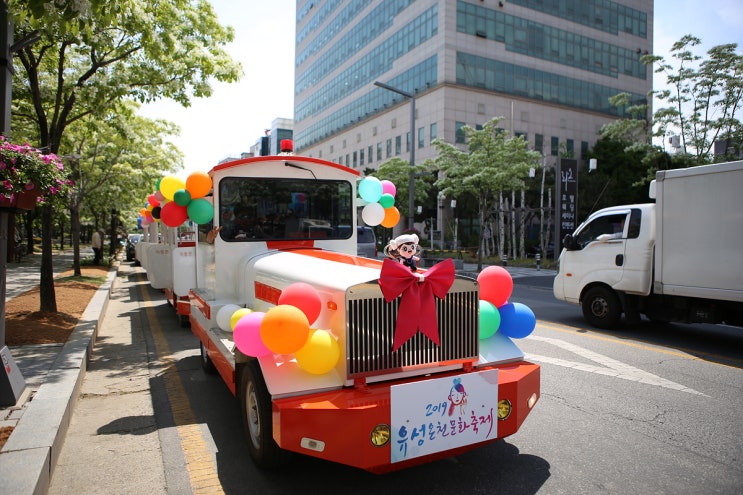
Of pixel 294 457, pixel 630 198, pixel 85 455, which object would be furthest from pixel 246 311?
pixel 630 198

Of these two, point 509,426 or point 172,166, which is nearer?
point 509,426

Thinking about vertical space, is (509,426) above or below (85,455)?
above

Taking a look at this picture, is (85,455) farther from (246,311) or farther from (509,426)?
(509,426)

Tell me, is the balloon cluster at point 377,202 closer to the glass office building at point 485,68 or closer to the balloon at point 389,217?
the balloon at point 389,217

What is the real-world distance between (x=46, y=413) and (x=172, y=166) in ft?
56.7

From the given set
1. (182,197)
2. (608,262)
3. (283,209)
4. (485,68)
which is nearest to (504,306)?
(283,209)

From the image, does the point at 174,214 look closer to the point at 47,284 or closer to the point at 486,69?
the point at 47,284

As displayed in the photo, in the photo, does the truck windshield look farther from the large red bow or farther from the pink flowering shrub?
the large red bow

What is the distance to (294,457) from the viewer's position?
3469 mm

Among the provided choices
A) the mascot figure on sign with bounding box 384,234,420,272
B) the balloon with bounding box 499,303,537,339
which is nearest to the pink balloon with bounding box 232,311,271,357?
the mascot figure on sign with bounding box 384,234,420,272

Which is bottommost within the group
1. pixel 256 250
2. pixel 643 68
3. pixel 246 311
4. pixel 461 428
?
pixel 461 428

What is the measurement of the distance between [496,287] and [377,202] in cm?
279

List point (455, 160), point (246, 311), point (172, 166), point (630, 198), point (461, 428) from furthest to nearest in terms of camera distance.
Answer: point (630, 198) < point (455, 160) < point (172, 166) < point (246, 311) < point (461, 428)

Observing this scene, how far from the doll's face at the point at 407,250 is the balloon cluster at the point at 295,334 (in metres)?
0.76
